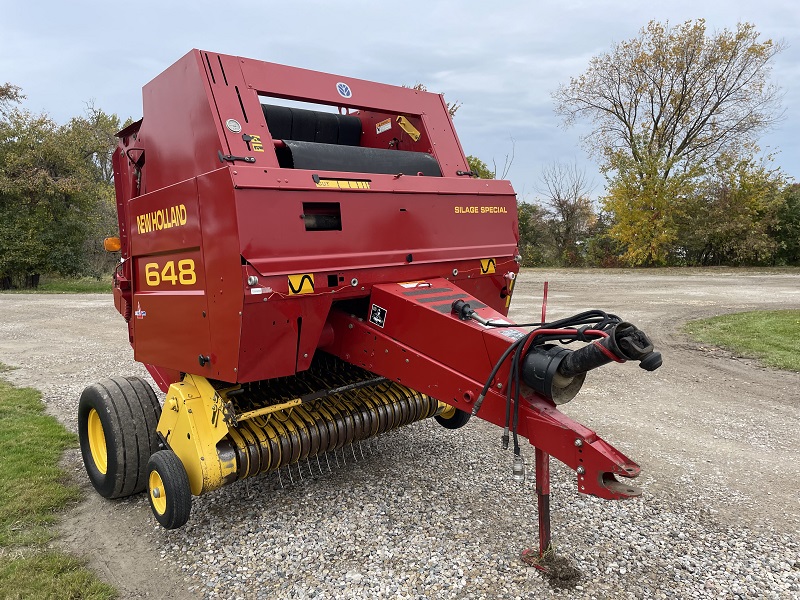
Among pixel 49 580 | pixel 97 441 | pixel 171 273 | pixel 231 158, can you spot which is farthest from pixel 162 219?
pixel 49 580

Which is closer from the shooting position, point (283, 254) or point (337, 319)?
point (283, 254)

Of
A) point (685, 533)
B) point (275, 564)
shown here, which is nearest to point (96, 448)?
point (275, 564)

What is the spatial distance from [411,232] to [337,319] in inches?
25.6

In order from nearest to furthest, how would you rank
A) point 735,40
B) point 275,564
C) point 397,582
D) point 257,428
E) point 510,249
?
point 397,582
point 275,564
point 257,428
point 510,249
point 735,40

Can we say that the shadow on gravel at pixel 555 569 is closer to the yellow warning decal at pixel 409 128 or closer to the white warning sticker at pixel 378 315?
the white warning sticker at pixel 378 315

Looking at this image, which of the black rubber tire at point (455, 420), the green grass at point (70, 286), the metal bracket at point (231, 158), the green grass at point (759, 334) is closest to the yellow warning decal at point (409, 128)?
the metal bracket at point (231, 158)

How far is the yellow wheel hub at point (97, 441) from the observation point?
3996 mm

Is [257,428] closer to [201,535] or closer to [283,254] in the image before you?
[201,535]

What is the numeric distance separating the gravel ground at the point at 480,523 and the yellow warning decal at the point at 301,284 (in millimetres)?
1405

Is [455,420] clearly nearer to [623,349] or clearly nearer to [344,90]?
[344,90]

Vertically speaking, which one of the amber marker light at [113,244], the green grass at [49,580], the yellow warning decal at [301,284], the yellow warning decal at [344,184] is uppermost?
the yellow warning decal at [344,184]

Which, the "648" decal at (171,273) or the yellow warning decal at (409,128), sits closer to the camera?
the "648" decal at (171,273)

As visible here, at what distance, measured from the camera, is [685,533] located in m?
3.23

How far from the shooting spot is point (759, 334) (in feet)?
28.0
